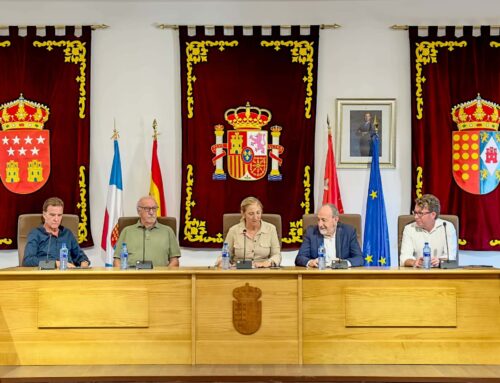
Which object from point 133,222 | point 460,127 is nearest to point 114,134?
point 133,222

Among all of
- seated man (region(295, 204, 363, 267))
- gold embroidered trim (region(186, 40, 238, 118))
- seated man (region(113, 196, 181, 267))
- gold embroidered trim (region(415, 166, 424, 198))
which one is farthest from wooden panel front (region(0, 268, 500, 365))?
gold embroidered trim (region(186, 40, 238, 118))

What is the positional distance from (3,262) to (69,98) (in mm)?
1577

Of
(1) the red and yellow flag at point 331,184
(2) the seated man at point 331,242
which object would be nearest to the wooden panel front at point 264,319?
(2) the seated man at point 331,242

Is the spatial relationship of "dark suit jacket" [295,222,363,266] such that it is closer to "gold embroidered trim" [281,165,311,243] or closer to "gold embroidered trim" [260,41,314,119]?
"gold embroidered trim" [281,165,311,243]

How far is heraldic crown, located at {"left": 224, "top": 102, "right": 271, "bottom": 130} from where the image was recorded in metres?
6.33

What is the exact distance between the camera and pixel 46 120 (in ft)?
20.9

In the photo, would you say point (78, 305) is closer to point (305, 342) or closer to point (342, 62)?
point (305, 342)

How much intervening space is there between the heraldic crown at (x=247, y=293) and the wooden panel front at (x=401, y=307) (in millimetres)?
526

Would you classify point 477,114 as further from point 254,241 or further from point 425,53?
point 254,241

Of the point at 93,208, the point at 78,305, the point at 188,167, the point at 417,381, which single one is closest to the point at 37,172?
the point at 93,208

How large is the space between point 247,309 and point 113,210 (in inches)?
94.0

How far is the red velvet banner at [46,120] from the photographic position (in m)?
6.32

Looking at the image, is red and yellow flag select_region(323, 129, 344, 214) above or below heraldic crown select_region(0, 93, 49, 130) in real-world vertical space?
below

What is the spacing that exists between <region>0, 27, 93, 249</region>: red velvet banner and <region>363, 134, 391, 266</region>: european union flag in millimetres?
2445
